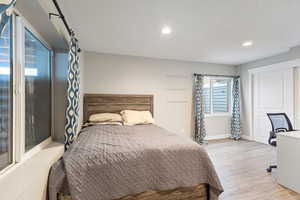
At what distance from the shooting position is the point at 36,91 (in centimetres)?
181

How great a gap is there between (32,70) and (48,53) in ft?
1.93

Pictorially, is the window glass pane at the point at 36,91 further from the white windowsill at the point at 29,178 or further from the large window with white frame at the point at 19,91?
the white windowsill at the point at 29,178

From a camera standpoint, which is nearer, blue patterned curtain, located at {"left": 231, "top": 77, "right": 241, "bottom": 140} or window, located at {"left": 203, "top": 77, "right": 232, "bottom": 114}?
blue patterned curtain, located at {"left": 231, "top": 77, "right": 241, "bottom": 140}

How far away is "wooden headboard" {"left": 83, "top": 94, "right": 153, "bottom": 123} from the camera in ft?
12.1

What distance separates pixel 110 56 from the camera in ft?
12.9

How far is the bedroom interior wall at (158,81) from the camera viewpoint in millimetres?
3844

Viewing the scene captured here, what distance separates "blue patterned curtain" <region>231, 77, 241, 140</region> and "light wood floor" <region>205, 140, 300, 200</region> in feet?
1.95

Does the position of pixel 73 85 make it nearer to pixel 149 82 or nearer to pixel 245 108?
pixel 149 82

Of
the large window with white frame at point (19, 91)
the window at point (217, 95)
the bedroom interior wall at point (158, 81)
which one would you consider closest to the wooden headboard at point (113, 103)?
the bedroom interior wall at point (158, 81)

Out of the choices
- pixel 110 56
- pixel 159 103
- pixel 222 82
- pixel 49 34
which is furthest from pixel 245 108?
pixel 49 34

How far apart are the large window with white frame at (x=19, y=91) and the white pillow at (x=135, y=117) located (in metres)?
1.79

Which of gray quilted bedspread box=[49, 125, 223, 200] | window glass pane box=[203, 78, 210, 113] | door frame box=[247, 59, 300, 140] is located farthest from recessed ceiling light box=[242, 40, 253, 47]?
gray quilted bedspread box=[49, 125, 223, 200]

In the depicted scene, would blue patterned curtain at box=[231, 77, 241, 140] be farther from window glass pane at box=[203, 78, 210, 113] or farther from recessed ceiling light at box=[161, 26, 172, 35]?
recessed ceiling light at box=[161, 26, 172, 35]

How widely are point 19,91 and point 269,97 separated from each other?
16.9 ft
